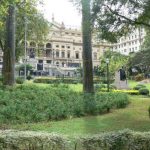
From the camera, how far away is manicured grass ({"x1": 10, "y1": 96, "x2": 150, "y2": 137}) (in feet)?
39.3

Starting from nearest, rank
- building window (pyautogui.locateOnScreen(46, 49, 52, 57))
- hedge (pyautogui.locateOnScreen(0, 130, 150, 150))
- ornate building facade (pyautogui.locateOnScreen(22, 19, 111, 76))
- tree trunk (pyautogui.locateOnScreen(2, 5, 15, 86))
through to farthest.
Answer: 1. hedge (pyautogui.locateOnScreen(0, 130, 150, 150))
2. tree trunk (pyautogui.locateOnScreen(2, 5, 15, 86))
3. ornate building facade (pyautogui.locateOnScreen(22, 19, 111, 76))
4. building window (pyautogui.locateOnScreen(46, 49, 52, 57))

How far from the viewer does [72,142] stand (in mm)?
7508

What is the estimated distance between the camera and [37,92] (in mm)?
17375

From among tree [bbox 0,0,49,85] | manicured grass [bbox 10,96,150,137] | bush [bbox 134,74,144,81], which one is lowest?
manicured grass [bbox 10,96,150,137]

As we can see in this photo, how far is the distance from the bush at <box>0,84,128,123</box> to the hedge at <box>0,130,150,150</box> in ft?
16.7

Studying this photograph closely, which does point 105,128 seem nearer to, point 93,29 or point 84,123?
point 84,123

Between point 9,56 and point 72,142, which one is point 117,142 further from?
point 9,56

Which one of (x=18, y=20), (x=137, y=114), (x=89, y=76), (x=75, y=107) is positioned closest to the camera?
(x=75, y=107)

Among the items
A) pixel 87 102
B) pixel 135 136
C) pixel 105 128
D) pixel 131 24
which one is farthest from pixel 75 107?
pixel 135 136

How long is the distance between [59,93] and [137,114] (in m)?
3.44

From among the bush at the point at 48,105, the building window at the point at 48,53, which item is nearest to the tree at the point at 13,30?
the bush at the point at 48,105

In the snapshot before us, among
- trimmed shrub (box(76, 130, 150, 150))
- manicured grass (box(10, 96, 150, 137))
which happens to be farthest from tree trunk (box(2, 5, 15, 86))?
trimmed shrub (box(76, 130, 150, 150))

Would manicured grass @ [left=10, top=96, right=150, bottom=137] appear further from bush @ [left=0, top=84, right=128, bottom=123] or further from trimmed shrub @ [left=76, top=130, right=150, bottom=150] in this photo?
trimmed shrub @ [left=76, top=130, right=150, bottom=150]

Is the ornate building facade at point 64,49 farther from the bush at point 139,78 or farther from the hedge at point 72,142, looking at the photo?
the hedge at point 72,142
